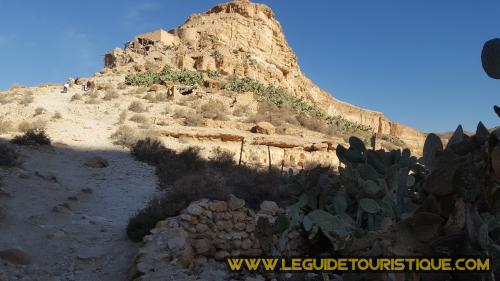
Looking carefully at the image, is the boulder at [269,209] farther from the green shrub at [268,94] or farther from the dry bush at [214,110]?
the green shrub at [268,94]

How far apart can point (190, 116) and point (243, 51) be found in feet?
63.7

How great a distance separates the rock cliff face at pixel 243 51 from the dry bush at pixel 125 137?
17467mm

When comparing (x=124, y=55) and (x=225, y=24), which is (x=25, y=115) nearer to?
(x=124, y=55)

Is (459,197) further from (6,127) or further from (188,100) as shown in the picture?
(188,100)

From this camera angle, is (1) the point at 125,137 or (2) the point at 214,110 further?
(2) the point at 214,110

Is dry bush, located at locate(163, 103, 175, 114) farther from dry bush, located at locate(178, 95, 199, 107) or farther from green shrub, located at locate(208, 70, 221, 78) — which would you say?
green shrub, located at locate(208, 70, 221, 78)

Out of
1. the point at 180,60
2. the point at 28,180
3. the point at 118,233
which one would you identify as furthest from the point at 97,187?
the point at 180,60

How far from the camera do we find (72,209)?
757cm

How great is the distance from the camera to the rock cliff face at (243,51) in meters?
33.4

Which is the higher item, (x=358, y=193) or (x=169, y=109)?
(x=169, y=109)

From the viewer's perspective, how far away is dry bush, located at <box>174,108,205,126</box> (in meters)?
18.8

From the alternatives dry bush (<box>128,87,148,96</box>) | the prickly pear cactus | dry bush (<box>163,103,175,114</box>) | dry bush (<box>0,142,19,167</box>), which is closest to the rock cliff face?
dry bush (<box>128,87,148,96</box>)

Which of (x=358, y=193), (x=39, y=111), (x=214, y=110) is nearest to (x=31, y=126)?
(x=39, y=111)

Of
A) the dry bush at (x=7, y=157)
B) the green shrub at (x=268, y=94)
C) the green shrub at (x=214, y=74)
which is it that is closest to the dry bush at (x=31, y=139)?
the dry bush at (x=7, y=157)
